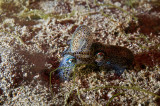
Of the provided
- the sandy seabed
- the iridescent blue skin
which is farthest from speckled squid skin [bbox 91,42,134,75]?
the iridescent blue skin

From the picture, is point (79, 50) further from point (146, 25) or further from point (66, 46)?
point (146, 25)

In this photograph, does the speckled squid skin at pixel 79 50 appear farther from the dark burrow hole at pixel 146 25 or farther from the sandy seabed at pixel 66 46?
the dark burrow hole at pixel 146 25

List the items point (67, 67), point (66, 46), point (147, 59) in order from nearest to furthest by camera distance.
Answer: point (67, 67), point (147, 59), point (66, 46)

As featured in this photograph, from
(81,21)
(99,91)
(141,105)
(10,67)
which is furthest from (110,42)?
→ (10,67)

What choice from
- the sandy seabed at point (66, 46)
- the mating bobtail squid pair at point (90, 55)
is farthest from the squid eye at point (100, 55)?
the sandy seabed at point (66, 46)

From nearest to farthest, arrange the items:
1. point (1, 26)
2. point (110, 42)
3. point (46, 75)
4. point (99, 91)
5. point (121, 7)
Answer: point (99, 91) → point (46, 75) → point (110, 42) → point (1, 26) → point (121, 7)

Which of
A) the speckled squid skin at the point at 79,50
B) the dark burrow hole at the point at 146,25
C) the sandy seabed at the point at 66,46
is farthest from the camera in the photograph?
the dark burrow hole at the point at 146,25

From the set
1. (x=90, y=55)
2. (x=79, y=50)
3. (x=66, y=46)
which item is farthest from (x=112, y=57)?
(x=66, y=46)

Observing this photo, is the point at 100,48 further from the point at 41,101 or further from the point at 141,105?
the point at 41,101
